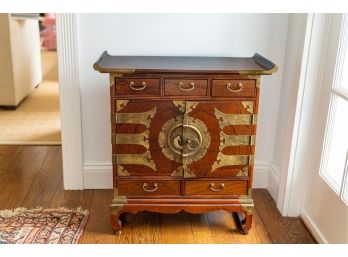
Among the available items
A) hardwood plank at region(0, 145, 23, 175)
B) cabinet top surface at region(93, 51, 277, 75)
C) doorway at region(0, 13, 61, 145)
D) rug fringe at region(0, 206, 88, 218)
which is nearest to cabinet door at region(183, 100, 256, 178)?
cabinet top surface at region(93, 51, 277, 75)

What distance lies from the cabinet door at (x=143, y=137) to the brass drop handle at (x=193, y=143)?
5 centimetres

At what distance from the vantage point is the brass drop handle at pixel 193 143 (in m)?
1.95

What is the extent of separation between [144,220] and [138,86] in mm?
792

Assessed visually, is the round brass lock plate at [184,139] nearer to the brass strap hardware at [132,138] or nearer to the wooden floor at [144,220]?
the brass strap hardware at [132,138]

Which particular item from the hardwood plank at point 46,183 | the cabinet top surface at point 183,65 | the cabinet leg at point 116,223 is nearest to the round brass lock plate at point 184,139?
the cabinet top surface at point 183,65

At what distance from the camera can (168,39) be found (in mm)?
2363

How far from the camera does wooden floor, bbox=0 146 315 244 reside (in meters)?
2.08

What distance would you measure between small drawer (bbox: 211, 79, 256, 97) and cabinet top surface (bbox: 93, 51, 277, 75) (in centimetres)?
5

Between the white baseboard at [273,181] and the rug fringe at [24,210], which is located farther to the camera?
the white baseboard at [273,181]

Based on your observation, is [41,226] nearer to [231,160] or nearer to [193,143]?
[193,143]

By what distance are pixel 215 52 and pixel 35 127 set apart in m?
2.05

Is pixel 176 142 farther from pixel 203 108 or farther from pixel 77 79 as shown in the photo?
pixel 77 79

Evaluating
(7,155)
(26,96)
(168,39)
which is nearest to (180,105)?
(168,39)
